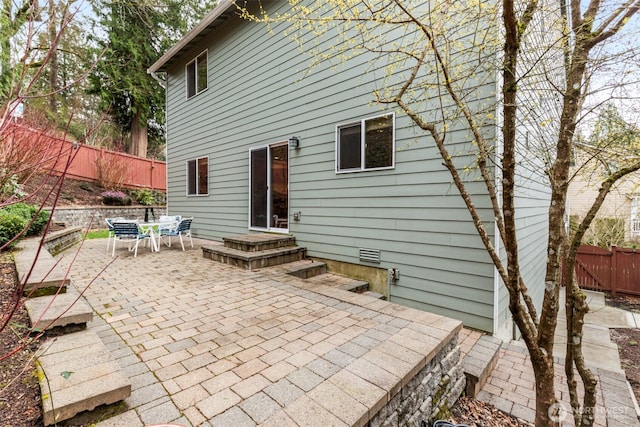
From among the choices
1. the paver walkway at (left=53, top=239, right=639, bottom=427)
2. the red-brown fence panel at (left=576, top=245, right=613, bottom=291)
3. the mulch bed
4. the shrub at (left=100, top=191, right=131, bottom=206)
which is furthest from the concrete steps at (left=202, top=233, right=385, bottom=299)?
the shrub at (left=100, top=191, right=131, bottom=206)

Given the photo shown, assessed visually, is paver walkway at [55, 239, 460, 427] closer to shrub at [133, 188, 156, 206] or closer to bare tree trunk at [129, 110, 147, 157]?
shrub at [133, 188, 156, 206]

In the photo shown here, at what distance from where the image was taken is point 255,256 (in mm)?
4926

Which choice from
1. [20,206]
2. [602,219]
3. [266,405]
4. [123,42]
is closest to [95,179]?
[123,42]

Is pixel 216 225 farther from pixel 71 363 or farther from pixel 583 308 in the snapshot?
pixel 583 308

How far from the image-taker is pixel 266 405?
1710mm

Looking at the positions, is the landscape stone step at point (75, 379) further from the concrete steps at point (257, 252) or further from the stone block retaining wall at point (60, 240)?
the stone block retaining wall at point (60, 240)

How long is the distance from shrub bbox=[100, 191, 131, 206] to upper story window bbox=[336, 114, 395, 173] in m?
9.71

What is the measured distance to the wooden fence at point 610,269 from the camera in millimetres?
7559

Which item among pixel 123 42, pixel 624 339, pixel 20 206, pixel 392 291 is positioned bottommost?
pixel 624 339

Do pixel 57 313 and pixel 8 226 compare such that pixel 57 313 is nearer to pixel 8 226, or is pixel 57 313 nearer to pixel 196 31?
pixel 8 226

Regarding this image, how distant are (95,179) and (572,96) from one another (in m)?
14.3

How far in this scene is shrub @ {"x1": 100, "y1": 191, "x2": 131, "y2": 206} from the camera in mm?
10984

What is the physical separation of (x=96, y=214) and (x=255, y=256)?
8343mm

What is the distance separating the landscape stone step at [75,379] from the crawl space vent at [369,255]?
345cm
